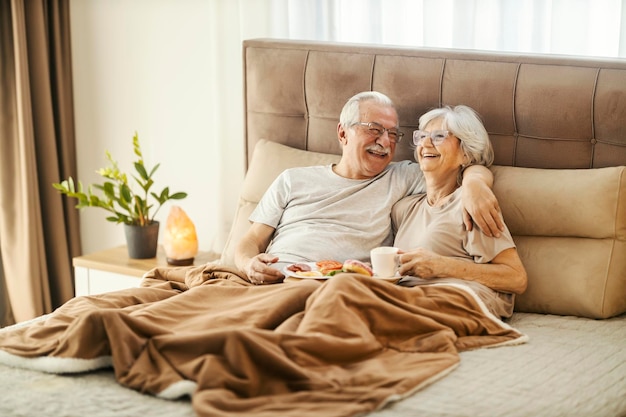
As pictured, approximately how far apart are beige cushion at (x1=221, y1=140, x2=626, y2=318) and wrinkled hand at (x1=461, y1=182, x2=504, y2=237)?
0.18m

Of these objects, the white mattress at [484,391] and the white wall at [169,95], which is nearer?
the white mattress at [484,391]

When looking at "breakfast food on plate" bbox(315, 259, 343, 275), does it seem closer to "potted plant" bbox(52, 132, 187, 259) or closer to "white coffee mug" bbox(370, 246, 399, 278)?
"white coffee mug" bbox(370, 246, 399, 278)

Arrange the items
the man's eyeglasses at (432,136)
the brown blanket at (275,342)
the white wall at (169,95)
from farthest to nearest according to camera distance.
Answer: the white wall at (169,95) → the man's eyeglasses at (432,136) → the brown blanket at (275,342)

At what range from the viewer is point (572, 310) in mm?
2592

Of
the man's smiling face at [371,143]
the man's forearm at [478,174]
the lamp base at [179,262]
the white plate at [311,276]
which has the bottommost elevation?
the lamp base at [179,262]

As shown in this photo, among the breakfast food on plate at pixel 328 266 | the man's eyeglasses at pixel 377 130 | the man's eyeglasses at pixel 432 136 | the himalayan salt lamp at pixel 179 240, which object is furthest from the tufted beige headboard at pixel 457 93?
the breakfast food on plate at pixel 328 266

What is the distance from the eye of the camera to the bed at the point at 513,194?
6.22 ft

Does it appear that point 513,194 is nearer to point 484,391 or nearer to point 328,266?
point 328,266

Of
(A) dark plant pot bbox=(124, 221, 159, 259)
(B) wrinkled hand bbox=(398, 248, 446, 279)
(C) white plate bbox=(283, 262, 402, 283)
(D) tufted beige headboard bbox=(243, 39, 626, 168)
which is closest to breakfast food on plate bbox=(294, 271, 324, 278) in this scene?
(C) white plate bbox=(283, 262, 402, 283)

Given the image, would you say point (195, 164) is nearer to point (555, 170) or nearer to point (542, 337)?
point (555, 170)

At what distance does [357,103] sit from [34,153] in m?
1.68

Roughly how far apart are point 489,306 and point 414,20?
1279 millimetres

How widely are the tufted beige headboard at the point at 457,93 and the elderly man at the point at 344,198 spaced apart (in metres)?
0.15

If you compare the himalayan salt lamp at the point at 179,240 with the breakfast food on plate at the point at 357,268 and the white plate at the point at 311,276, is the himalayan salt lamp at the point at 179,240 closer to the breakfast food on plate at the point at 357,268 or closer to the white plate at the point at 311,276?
the white plate at the point at 311,276
